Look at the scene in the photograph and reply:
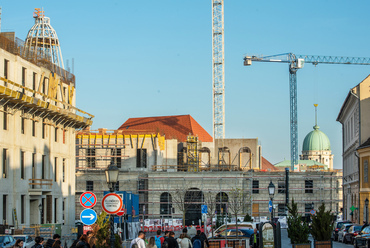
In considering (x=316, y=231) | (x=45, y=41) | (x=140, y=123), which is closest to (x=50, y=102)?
(x=45, y=41)

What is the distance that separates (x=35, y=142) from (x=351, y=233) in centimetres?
2229

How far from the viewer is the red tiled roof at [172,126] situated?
9725 cm

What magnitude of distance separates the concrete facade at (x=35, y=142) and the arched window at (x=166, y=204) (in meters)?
21.8

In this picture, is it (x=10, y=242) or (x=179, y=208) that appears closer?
(x=10, y=242)

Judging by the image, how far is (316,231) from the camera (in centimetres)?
2748

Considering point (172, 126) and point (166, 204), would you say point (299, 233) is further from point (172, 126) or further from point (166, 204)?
point (172, 126)

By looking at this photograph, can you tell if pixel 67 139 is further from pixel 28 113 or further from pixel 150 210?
pixel 150 210

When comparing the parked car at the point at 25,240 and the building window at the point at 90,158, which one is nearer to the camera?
the parked car at the point at 25,240

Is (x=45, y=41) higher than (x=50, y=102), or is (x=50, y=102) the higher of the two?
(x=45, y=41)

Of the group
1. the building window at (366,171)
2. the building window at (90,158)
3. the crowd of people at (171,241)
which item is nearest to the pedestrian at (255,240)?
the crowd of people at (171,241)

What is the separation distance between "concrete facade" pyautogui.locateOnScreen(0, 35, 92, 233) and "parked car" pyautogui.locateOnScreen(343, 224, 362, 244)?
20385 millimetres

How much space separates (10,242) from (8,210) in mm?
14267

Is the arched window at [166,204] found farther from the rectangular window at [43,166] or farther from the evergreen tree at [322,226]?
the evergreen tree at [322,226]

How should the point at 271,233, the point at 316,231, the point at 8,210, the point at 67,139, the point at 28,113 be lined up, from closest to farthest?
the point at 271,233 → the point at 316,231 → the point at 8,210 → the point at 28,113 → the point at 67,139
